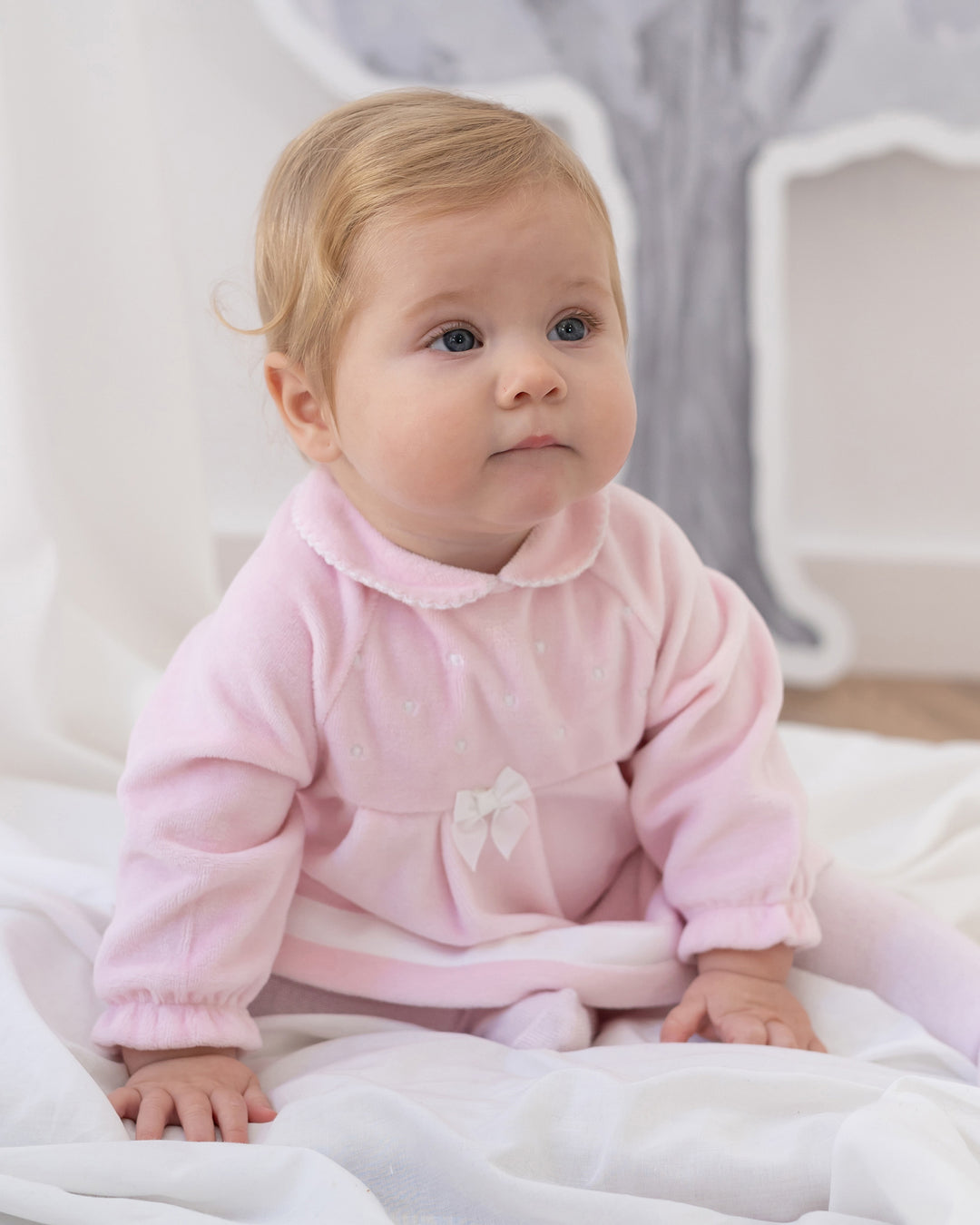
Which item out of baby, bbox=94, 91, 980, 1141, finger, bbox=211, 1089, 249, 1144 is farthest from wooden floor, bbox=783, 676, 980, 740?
finger, bbox=211, 1089, 249, 1144

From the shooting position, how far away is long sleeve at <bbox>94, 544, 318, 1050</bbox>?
79 centimetres

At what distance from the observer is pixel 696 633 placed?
91 centimetres

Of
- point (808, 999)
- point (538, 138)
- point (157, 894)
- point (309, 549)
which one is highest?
point (538, 138)

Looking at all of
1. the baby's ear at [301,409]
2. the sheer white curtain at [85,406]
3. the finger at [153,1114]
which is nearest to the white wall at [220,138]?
the sheer white curtain at [85,406]

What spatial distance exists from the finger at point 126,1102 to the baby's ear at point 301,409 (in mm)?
387

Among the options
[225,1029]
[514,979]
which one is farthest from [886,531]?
[225,1029]

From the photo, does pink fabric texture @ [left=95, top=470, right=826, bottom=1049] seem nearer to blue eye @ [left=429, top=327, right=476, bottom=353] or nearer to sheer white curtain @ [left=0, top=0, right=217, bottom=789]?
blue eye @ [left=429, top=327, right=476, bottom=353]

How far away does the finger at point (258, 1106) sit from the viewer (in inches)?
29.8

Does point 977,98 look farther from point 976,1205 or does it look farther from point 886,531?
point 976,1205

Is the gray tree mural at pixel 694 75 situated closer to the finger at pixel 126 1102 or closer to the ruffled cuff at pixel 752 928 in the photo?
the ruffled cuff at pixel 752 928

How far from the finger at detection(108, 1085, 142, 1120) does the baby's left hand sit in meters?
0.32

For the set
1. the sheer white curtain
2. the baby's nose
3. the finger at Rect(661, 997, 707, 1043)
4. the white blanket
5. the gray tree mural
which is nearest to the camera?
the white blanket

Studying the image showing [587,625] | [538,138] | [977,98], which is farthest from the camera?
[977,98]

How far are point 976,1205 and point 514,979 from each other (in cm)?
35
